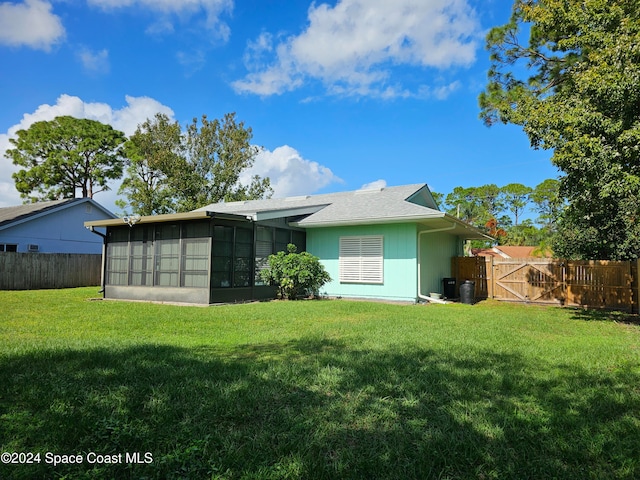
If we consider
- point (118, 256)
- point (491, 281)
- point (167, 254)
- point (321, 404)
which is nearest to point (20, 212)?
point (118, 256)

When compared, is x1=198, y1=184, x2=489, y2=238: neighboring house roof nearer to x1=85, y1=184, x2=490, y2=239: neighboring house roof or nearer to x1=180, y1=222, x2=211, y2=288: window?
x1=85, y1=184, x2=490, y2=239: neighboring house roof

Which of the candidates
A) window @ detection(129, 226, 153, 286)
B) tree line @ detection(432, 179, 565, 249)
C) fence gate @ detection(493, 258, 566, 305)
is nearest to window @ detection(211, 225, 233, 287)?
window @ detection(129, 226, 153, 286)

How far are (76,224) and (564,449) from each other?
84.7ft

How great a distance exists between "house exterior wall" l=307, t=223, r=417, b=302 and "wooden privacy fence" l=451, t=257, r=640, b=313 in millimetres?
4332

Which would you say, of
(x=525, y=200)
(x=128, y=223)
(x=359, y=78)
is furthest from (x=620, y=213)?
(x=525, y=200)

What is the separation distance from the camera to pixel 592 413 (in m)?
3.23

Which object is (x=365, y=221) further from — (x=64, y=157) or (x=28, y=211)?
(x=64, y=157)

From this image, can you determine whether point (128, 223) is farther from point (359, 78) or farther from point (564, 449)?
point (564, 449)

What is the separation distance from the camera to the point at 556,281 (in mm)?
13359

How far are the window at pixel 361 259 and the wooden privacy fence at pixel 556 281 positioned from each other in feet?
15.4

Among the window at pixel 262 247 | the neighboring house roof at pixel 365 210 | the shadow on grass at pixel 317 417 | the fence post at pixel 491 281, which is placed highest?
the neighboring house roof at pixel 365 210

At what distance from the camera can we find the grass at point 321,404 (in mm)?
2373

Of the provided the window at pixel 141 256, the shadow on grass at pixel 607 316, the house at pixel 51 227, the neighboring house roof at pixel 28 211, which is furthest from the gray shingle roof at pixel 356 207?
the house at pixel 51 227

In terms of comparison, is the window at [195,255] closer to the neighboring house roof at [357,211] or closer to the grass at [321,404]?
the neighboring house roof at [357,211]
